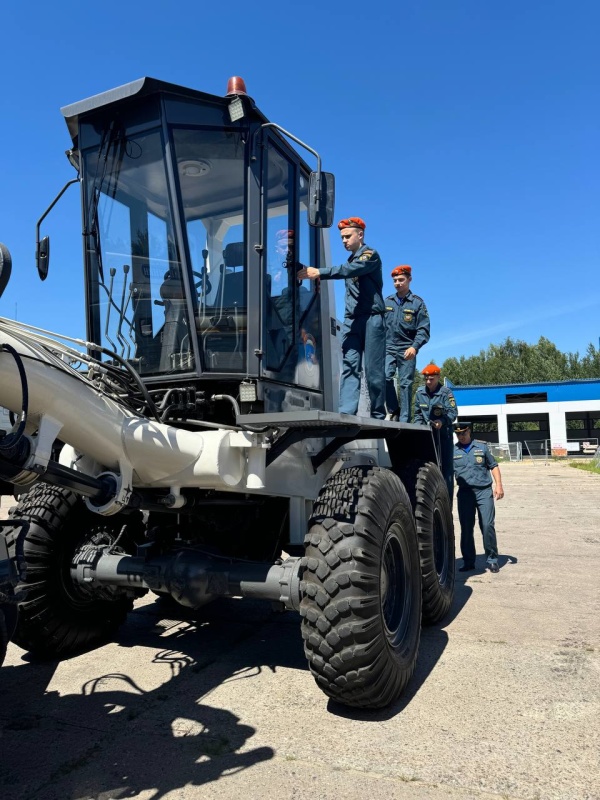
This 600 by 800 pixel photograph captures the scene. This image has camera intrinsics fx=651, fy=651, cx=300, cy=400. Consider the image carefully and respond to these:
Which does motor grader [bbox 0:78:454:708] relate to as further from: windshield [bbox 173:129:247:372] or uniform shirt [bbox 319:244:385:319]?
uniform shirt [bbox 319:244:385:319]

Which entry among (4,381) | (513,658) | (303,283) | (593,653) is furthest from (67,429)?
(593,653)

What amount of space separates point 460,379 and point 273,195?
58416 mm

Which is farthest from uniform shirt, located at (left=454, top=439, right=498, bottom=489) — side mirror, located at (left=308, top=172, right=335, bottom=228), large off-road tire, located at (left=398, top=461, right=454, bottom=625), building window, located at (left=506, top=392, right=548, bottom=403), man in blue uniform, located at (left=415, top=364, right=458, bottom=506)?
building window, located at (left=506, top=392, right=548, bottom=403)

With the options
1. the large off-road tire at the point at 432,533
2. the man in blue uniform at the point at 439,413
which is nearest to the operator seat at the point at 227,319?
the large off-road tire at the point at 432,533

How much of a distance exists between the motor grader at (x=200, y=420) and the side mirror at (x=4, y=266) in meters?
0.47

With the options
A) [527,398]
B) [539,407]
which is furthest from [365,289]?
[527,398]

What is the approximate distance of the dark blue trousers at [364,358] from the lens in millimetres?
4699

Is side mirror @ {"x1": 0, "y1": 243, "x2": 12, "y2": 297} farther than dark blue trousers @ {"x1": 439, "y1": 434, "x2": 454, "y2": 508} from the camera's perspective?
No

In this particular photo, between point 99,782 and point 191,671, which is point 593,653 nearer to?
point 191,671

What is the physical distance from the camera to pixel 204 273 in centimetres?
376

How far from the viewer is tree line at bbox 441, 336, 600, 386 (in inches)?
2211

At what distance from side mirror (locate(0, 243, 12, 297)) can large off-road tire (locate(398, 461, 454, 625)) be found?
327 centimetres

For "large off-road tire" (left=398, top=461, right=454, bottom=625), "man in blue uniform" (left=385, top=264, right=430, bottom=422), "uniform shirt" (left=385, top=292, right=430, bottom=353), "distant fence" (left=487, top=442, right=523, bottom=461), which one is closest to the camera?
"large off-road tire" (left=398, top=461, right=454, bottom=625)

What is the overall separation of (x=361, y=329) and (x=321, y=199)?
1.26m
